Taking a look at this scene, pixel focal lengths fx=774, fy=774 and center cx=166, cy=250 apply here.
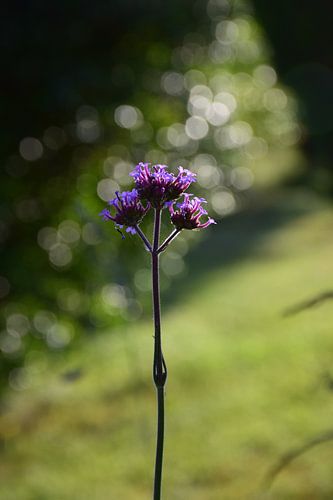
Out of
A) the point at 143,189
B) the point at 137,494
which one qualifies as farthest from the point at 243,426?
the point at 143,189

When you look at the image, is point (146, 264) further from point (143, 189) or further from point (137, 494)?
point (143, 189)

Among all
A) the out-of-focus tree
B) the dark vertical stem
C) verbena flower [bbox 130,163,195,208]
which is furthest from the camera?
the out-of-focus tree

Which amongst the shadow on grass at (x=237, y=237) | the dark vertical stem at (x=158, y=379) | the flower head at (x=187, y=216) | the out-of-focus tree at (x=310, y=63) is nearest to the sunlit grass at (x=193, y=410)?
the shadow on grass at (x=237, y=237)

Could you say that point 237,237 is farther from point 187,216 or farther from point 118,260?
point 187,216

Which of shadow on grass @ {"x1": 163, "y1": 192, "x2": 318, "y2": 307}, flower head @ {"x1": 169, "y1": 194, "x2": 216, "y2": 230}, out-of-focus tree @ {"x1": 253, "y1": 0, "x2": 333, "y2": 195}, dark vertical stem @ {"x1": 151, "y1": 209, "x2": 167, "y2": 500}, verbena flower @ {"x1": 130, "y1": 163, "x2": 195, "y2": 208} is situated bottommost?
dark vertical stem @ {"x1": 151, "y1": 209, "x2": 167, "y2": 500}

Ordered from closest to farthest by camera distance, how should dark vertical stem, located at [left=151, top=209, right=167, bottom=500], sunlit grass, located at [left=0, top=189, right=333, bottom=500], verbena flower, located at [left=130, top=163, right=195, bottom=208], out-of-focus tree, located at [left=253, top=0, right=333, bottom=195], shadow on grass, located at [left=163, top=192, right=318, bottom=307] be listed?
dark vertical stem, located at [left=151, top=209, right=167, bottom=500], verbena flower, located at [left=130, top=163, right=195, bottom=208], sunlit grass, located at [left=0, top=189, right=333, bottom=500], shadow on grass, located at [left=163, top=192, right=318, bottom=307], out-of-focus tree, located at [left=253, top=0, right=333, bottom=195]

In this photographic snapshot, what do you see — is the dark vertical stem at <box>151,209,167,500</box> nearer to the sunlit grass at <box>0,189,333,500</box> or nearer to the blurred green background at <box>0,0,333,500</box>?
the sunlit grass at <box>0,189,333,500</box>

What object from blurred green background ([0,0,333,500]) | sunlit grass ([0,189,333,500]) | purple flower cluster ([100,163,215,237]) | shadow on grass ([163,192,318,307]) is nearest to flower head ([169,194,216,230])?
purple flower cluster ([100,163,215,237])

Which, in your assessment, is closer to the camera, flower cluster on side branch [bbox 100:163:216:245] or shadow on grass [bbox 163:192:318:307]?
flower cluster on side branch [bbox 100:163:216:245]
